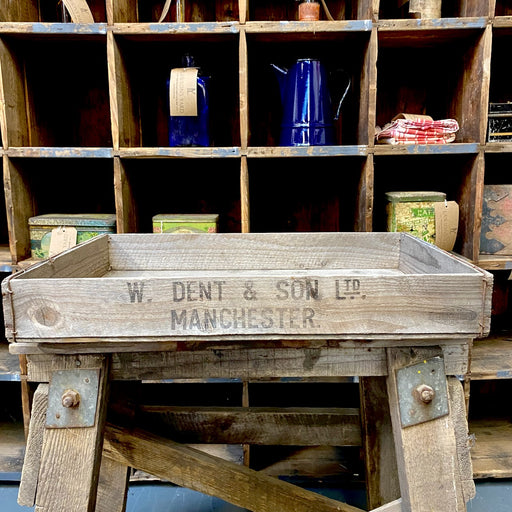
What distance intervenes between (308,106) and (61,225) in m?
0.90

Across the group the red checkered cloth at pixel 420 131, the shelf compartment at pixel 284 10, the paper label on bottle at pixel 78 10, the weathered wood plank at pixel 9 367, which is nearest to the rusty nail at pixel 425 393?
the red checkered cloth at pixel 420 131

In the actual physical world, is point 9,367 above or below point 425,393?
below

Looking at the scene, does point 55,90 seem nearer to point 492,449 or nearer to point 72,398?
point 72,398

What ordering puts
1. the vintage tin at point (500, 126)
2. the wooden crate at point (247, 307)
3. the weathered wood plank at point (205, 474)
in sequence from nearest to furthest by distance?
1. the wooden crate at point (247, 307)
2. the weathered wood plank at point (205, 474)
3. the vintage tin at point (500, 126)

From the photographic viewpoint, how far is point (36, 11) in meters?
1.70

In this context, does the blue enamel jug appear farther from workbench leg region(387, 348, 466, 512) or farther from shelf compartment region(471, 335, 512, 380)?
workbench leg region(387, 348, 466, 512)

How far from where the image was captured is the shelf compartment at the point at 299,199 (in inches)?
72.9

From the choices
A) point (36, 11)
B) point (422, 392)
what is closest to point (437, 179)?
point (422, 392)

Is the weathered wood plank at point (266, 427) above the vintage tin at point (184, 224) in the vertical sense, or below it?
below

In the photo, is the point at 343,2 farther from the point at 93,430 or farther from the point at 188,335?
the point at 93,430

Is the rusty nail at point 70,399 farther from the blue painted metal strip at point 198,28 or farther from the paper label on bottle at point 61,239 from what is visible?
the blue painted metal strip at point 198,28

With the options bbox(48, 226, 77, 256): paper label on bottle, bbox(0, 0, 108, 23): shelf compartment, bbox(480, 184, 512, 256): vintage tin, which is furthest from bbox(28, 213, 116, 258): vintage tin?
bbox(480, 184, 512, 256): vintage tin

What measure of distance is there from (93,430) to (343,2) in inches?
67.9

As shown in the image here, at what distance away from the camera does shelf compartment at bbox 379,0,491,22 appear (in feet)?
4.73
